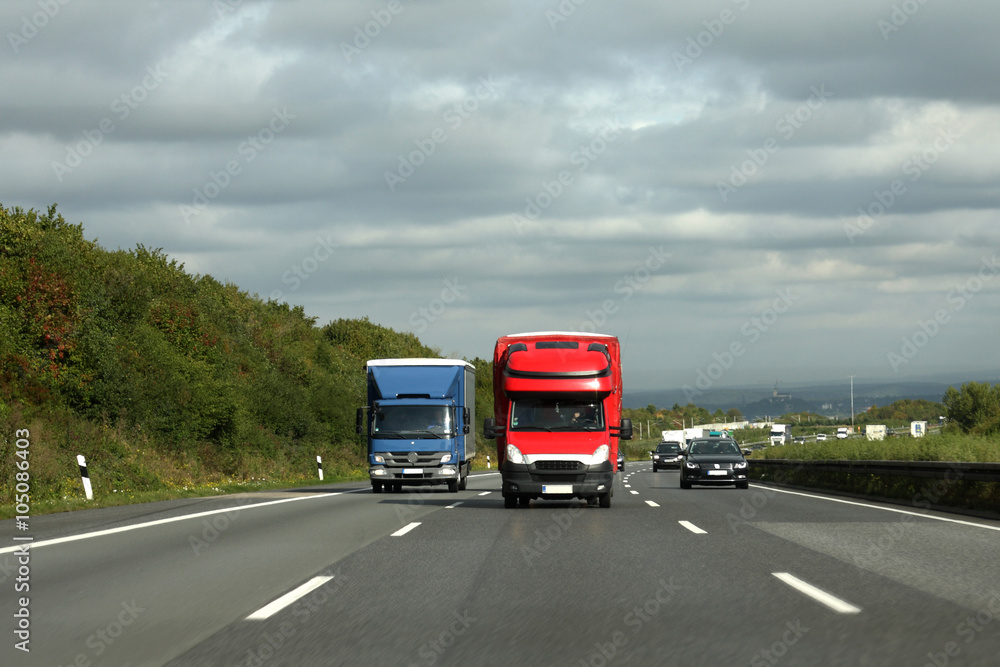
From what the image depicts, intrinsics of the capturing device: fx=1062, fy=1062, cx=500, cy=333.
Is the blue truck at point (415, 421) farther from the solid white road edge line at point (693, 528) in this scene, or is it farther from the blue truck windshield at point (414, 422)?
the solid white road edge line at point (693, 528)

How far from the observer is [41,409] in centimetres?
3278

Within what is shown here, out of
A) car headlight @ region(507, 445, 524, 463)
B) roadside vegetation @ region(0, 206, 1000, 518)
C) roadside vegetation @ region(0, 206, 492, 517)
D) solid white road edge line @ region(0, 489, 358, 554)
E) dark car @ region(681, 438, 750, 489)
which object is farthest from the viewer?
dark car @ region(681, 438, 750, 489)

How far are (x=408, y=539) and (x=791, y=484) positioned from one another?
67.8 feet

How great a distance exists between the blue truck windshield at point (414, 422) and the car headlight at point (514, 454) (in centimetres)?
811

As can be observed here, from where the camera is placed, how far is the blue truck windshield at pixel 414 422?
2794cm

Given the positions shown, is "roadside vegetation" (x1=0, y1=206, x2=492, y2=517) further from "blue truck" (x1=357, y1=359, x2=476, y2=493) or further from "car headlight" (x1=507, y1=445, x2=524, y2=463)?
"car headlight" (x1=507, y1=445, x2=524, y2=463)

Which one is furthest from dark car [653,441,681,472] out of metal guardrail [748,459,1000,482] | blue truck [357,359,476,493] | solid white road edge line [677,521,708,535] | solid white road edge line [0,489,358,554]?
solid white road edge line [677,521,708,535]

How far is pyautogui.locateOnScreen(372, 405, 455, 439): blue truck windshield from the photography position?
2794 centimetres

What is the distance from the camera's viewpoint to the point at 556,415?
2022 cm

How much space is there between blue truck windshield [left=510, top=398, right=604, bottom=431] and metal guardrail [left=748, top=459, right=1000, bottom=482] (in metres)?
6.20

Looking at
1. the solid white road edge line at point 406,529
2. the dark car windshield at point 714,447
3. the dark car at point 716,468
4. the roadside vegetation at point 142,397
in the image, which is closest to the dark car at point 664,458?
the roadside vegetation at point 142,397

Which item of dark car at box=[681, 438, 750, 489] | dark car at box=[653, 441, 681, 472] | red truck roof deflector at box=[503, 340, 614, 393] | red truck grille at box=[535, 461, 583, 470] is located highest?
red truck roof deflector at box=[503, 340, 614, 393]

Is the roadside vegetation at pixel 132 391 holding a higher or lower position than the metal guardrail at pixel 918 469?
higher

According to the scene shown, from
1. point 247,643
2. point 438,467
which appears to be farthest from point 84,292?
point 247,643
